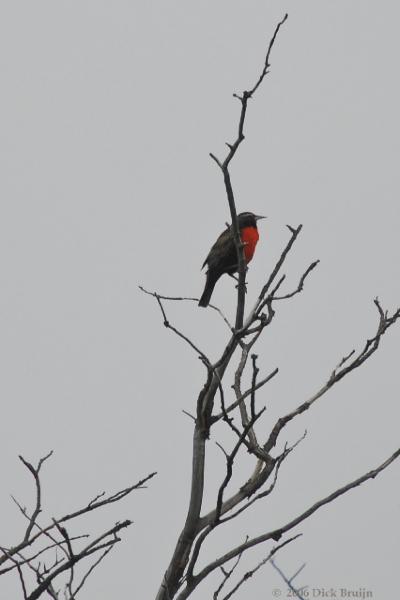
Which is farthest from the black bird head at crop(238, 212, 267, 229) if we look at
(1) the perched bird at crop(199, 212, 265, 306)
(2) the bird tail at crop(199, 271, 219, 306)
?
(2) the bird tail at crop(199, 271, 219, 306)

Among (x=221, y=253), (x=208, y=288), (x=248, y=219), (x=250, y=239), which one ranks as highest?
(x=248, y=219)

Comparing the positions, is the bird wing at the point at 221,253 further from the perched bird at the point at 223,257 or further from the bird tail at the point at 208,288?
the bird tail at the point at 208,288

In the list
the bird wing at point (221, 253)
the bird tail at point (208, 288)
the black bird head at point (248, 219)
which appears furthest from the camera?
the black bird head at point (248, 219)

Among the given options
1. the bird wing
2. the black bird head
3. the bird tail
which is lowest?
the bird tail

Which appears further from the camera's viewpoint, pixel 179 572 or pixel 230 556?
pixel 179 572

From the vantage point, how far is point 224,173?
4629 millimetres

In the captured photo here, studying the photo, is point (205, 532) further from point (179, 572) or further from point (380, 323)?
point (380, 323)

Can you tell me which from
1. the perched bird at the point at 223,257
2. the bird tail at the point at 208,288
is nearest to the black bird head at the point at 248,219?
the perched bird at the point at 223,257

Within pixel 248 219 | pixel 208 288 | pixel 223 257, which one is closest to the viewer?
pixel 223 257

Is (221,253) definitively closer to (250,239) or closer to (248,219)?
(250,239)

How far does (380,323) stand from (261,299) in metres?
0.67

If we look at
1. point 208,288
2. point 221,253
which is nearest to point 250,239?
point 221,253

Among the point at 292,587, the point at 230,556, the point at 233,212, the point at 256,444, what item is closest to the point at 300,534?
the point at 230,556

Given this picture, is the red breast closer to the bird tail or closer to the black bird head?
the black bird head
